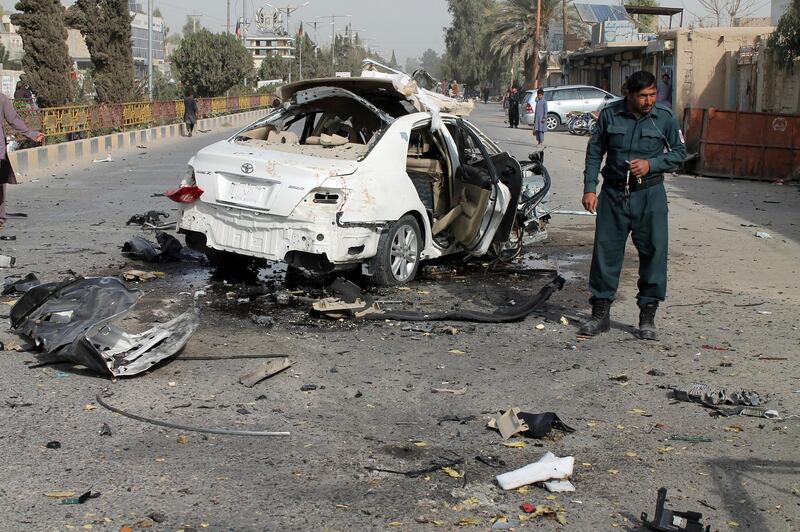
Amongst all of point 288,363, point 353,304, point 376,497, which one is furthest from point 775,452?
point 353,304

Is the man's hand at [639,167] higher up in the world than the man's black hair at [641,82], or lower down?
lower down

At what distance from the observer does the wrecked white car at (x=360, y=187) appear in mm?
7344

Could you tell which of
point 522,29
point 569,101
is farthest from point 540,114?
point 522,29

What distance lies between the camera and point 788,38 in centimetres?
2016

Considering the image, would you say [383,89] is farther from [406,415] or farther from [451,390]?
[406,415]

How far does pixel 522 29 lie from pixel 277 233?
6545 cm

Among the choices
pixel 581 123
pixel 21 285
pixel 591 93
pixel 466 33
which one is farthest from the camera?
pixel 466 33

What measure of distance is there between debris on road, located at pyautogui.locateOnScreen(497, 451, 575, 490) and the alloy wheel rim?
149 inches

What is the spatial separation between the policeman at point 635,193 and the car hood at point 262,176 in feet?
6.43

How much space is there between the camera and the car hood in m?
7.28

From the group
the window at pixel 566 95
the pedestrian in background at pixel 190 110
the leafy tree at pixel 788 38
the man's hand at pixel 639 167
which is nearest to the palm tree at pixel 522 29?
the window at pixel 566 95

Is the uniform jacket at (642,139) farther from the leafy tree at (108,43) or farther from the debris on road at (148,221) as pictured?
the leafy tree at (108,43)

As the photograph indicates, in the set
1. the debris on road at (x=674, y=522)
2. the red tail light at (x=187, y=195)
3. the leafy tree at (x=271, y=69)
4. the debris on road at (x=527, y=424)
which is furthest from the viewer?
the leafy tree at (x=271, y=69)

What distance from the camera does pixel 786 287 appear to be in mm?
8648
